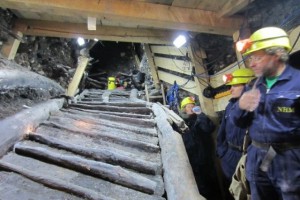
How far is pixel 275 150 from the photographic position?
2062 mm

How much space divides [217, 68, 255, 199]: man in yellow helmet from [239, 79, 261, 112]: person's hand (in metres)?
0.99

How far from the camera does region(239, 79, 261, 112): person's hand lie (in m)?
2.24

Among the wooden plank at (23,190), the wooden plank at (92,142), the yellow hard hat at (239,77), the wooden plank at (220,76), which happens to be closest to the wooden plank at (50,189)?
the wooden plank at (23,190)

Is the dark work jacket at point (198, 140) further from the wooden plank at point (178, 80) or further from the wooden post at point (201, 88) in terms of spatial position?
the wooden plank at point (178, 80)

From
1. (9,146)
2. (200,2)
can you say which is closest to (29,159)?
(9,146)

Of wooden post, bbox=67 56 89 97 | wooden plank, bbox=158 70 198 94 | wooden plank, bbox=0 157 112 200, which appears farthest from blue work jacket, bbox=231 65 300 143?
wooden post, bbox=67 56 89 97

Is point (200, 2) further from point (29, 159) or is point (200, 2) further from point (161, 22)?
point (29, 159)

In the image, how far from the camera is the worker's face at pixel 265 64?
7.30ft

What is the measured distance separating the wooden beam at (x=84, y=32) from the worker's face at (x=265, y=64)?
3.44 meters

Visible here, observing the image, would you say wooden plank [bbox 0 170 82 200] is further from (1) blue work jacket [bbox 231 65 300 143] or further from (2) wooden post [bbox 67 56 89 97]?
(2) wooden post [bbox 67 56 89 97]

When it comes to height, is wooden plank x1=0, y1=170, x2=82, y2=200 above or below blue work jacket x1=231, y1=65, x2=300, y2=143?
below

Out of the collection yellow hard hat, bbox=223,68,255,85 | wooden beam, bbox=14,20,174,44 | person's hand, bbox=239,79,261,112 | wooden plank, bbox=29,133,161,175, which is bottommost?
wooden plank, bbox=29,133,161,175

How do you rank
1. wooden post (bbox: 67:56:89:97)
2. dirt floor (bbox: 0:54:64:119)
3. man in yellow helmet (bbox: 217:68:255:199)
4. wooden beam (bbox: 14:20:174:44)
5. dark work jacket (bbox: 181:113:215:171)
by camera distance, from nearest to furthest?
1. dirt floor (bbox: 0:54:64:119)
2. man in yellow helmet (bbox: 217:68:255:199)
3. dark work jacket (bbox: 181:113:215:171)
4. wooden beam (bbox: 14:20:174:44)
5. wooden post (bbox: 67:56:89:97)

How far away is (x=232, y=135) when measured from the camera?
11.0 feet
